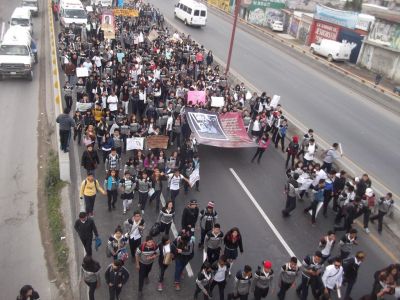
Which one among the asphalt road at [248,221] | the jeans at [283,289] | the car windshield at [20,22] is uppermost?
the jeans at [283,289]

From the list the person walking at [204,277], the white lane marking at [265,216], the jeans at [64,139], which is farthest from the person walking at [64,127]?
the person walking at [204,277]

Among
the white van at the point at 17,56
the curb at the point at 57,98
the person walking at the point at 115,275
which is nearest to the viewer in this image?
the person walking at the point at 115,275

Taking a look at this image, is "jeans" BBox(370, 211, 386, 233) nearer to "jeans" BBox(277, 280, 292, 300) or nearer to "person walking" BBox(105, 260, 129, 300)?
"jeans" BBox(277, 280, 292, 300)

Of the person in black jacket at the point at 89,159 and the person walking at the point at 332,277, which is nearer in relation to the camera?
the person walking at the point at 332,277

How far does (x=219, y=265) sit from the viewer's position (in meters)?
8.90

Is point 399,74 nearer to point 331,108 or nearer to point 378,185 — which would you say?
point 331,108

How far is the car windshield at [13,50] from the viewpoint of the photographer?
23234mm

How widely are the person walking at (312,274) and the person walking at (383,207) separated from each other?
4091mm

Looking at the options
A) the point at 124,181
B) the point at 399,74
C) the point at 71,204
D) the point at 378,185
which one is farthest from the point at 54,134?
the point at 399,74

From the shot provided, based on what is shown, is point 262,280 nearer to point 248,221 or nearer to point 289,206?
point 248,221

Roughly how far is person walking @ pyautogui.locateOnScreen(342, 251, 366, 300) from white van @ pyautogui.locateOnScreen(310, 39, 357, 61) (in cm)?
3085

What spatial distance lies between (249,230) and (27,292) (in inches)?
254

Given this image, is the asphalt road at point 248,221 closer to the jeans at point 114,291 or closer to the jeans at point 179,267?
the jeans at point 179,267

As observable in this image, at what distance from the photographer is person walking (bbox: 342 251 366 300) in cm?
944
